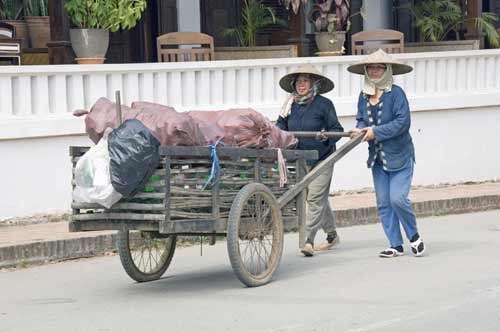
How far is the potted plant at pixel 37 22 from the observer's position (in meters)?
18.5

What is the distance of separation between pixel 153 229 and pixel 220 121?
117cm

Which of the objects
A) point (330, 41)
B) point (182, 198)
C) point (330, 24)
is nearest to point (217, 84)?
point (330, 41)

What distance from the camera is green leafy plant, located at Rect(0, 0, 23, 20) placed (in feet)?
59.9

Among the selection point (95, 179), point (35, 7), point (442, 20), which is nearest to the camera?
point (95, 179)

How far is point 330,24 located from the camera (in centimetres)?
1927

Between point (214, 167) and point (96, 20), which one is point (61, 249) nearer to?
point (214, 167)

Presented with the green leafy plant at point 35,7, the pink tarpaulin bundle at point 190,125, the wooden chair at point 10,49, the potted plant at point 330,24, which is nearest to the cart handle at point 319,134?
the pink tarpaulin bundle at point 190,125

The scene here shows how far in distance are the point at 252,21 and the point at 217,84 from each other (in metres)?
3.58

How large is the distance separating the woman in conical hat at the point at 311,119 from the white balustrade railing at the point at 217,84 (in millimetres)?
3408

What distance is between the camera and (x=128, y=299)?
991 centimetres

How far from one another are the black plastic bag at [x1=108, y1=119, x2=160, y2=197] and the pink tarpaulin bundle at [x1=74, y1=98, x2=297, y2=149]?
0.18 m

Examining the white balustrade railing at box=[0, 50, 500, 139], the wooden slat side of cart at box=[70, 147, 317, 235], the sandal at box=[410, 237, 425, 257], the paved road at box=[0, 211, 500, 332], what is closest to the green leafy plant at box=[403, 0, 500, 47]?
the white balustrade railing at box=[0, 50, 500, 139]

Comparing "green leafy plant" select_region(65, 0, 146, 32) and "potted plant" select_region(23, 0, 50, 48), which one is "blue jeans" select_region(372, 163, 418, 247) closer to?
"green leafy plant" select_region(65, 0, 146, 32)

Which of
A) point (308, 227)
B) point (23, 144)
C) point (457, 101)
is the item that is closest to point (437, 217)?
point (457, 101)
